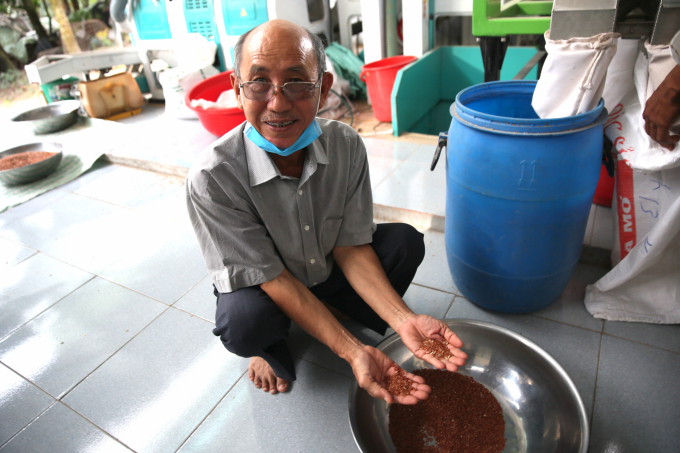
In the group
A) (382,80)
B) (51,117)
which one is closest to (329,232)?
(382,80)

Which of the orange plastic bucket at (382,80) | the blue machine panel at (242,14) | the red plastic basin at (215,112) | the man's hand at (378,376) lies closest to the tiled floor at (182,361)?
the man's hand at (378,376)

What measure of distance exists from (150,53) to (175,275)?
10.4 feet

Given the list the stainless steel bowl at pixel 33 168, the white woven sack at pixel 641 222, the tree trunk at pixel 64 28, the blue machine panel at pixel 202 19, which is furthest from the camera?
the tree trunk at pixel 64 28

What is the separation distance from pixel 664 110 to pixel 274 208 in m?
1.10

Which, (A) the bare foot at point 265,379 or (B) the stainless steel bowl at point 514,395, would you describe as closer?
(B) the stainless steel bowl at point 514,395

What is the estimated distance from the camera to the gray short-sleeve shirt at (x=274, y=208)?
1.11 metres

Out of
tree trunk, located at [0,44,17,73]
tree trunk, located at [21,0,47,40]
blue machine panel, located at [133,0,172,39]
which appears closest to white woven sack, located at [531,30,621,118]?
blue machine panel, located at [133,0,172,39]

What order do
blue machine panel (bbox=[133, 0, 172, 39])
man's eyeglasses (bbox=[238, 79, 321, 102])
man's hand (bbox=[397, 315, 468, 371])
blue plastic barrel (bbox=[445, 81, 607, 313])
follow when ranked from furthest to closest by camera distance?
blue machine panel (bbox=[133, 0, 172, 39])
blue plastic barrel (bbox=[445, 81, 607, 313])
man's hand (bbox=[397, 315, 468, 371])
man's eyeglasses (bbox=[238, 79, 321, 102])

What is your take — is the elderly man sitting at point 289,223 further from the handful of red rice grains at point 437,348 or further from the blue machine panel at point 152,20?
the blue machine panel at point 152,20

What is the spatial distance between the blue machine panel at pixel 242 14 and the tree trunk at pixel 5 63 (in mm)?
4913

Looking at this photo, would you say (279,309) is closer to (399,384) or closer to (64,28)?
(399,384)

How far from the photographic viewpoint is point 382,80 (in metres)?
2.97

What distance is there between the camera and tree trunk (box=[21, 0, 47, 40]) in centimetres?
559

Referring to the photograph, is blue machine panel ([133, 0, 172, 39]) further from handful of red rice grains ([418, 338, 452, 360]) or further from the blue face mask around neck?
handful of red rice grains ([418, 338, 452, 360])
